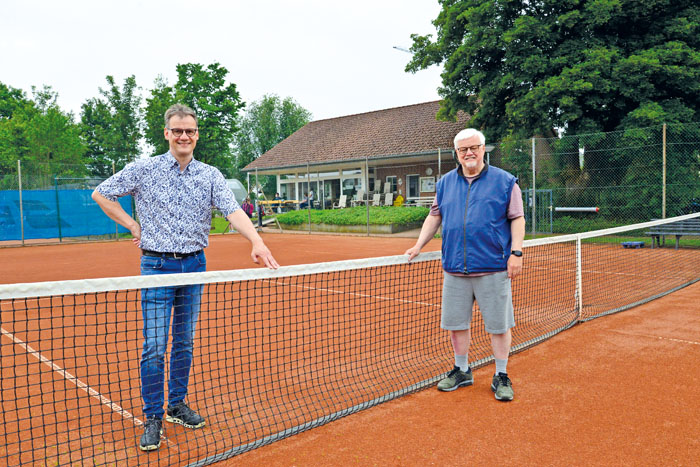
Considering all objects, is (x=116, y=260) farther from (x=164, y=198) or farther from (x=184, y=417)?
(x=164, y=198)

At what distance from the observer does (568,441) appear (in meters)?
3.13

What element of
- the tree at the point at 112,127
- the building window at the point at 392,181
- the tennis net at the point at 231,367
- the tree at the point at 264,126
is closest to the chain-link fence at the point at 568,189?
the building window at the point at 392,181

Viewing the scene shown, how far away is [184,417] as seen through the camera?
340 cm

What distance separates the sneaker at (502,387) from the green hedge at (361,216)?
57.1 ft

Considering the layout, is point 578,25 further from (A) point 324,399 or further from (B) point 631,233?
(A) point 324,399

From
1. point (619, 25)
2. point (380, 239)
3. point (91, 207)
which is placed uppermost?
point (619, 25)

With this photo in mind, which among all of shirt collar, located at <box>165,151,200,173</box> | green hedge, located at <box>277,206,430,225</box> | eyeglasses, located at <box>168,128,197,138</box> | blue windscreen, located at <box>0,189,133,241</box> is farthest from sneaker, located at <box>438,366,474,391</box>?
blue windscreen, located at <box>0,189,133,241</box>

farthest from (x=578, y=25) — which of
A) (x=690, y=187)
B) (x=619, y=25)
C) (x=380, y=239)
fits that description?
(x=380, y=239)

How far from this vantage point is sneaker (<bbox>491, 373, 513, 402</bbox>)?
3758mm

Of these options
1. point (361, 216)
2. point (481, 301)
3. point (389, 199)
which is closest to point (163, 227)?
point (481, 301)

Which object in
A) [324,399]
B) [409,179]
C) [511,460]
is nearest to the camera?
[511,460]

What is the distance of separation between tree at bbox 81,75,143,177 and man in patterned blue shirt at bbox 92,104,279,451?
47233 millimetres

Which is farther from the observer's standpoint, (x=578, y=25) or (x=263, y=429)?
(x=578, y=25)

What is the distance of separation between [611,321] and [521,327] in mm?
1172
